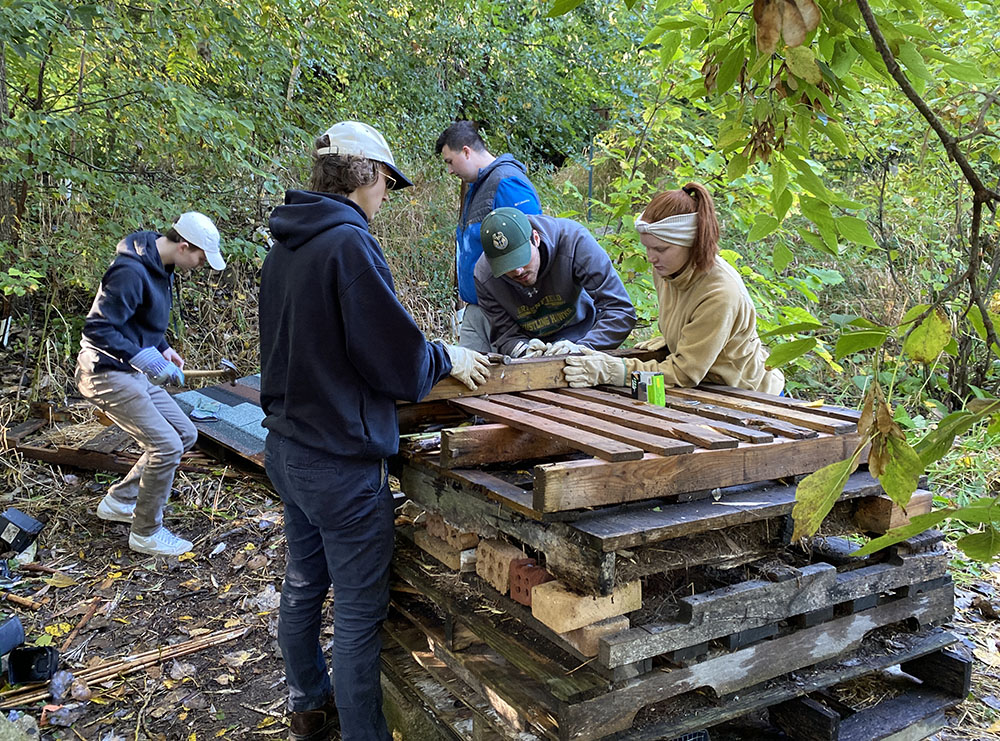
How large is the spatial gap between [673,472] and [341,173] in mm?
1699

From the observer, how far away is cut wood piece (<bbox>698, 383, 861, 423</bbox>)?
2621 mm

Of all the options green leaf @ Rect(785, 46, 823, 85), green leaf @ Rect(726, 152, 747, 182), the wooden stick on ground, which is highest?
green leaf @ Rect(785, 46, 823, 85)

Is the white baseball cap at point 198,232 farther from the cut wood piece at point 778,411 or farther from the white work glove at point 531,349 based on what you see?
the cut wood piece at point 778,411

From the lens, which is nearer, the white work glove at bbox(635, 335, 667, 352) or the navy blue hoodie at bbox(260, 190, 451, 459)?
the navy blue hoodie at bbox(260, 190, 451, 459)

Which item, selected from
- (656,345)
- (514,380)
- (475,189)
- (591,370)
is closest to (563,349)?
(591,370)

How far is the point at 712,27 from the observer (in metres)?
1.77

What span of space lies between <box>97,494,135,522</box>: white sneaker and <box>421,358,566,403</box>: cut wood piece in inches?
135

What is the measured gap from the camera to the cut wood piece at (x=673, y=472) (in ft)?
6.26

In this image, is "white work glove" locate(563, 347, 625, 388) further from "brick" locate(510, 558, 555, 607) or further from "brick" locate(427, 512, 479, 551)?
"brick" locate(510, 558, 555, 607)

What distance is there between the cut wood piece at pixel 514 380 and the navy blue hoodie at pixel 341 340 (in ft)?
0.44

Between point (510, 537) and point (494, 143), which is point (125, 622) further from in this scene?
point (494, 143)

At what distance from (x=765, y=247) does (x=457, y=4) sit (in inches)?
232

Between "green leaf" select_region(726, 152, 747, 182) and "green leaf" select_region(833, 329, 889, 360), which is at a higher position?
"green leaf" select_region(726, 152, 747, 182)

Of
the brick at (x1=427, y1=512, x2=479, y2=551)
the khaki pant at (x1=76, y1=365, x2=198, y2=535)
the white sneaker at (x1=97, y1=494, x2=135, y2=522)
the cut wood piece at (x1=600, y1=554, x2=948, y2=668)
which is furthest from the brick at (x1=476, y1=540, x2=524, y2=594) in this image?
the white sneaker at (x1=97, y1=494, x2=135, y2=522)
